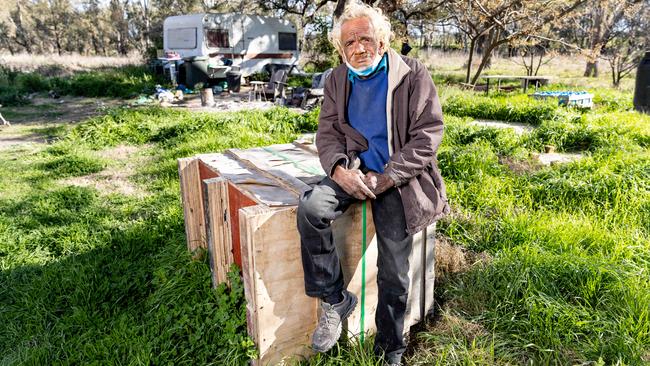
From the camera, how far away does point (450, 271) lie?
3.08 metres

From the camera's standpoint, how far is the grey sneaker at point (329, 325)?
217 cm

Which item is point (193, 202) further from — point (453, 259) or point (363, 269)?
point (453, 259)

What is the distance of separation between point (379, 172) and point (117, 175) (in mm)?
4645

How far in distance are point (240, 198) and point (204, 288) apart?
29.9 inches

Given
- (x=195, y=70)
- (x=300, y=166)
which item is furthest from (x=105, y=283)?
(x=195, y=70)

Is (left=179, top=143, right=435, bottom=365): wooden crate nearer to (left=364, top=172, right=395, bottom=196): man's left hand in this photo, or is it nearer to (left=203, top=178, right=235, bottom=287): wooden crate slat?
(left=203, top=178, right=235, bottom=287): wooden crate slat

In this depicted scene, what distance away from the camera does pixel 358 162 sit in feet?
7.65

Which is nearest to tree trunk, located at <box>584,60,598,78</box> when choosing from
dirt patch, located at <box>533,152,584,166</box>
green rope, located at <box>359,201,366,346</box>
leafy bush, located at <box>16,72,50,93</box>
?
dirt patch, located at <box>533,152,584,166</box>

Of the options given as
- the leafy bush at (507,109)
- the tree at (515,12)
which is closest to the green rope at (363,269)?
the leafy bush at (507,109)

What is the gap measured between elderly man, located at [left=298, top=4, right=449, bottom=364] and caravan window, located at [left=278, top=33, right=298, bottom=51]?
19.2m

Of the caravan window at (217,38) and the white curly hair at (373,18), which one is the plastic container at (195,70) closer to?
the caravan window at (217,38)

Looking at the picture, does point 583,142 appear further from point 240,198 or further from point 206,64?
point 206,64

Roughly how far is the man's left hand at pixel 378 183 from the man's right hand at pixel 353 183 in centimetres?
2

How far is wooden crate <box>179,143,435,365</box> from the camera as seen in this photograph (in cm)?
219
